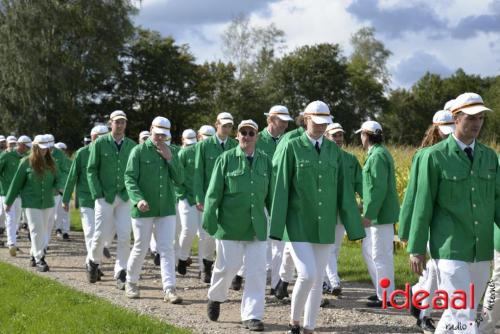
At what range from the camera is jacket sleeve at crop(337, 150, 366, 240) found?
6.98 metres

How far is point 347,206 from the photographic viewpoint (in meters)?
7.05

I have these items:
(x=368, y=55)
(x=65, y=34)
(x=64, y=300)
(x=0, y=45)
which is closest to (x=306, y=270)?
(x=64, y=300)

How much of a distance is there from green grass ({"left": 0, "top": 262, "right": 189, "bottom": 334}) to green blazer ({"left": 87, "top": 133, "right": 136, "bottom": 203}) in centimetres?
167

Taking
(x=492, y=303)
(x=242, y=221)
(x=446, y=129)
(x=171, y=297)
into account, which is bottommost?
(x=171, y=297)

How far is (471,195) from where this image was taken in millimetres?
5512

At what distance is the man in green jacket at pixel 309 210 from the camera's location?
675 cm

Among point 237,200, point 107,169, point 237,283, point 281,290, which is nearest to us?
point 237,200

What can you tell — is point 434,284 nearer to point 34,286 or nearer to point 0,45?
point 34,286

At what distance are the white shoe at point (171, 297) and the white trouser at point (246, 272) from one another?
4.11 feet

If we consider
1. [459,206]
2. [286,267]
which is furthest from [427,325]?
[459,206]

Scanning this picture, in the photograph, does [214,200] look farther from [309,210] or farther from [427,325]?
[427,325]

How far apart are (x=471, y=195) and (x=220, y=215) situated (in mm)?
3190

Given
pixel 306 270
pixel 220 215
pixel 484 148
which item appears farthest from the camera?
pixel 220 215

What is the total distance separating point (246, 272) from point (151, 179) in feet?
7.92
